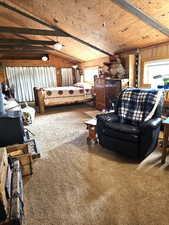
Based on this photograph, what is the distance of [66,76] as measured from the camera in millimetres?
7707

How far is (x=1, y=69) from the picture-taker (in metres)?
6.38

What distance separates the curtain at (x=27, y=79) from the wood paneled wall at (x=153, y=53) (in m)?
4.82

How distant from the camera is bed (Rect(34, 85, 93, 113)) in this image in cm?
490

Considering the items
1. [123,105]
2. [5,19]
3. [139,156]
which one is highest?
[5,19]

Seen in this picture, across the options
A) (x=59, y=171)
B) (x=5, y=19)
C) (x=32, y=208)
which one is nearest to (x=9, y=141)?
(x=59, y=171)

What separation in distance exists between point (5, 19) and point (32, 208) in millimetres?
5288

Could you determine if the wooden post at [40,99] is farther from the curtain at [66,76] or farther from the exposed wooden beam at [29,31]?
the curtain at [66,76]

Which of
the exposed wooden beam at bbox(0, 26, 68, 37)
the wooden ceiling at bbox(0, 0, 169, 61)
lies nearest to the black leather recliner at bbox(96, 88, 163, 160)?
the wooden ceiling at bbox(0, 0, 169, 61)

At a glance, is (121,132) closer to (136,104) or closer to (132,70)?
(136,104)

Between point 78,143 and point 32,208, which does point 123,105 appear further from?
point 32,208

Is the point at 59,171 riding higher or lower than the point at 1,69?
lower

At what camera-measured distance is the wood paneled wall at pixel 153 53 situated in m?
3.26

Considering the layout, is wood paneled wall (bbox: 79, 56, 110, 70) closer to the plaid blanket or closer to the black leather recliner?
the plaid blanket

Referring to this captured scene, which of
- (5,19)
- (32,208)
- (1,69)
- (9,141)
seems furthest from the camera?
(1,69)
